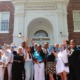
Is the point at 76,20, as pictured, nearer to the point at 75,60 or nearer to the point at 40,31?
the point at 40,31

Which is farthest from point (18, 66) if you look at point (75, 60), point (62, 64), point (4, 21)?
point (4, 21)

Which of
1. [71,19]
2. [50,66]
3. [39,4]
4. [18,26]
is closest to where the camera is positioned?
[50,66]

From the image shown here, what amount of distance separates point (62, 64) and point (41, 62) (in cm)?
90

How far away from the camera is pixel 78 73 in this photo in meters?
8.52

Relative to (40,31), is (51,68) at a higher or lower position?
lower

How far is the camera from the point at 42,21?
58.9ft

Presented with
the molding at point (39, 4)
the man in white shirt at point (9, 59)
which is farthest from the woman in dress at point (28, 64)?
the molding at point (39, 4)

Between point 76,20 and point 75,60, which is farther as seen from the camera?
point 76,20

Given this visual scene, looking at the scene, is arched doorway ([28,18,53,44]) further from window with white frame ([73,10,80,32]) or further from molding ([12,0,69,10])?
window with white frame ([73,10,80,32])

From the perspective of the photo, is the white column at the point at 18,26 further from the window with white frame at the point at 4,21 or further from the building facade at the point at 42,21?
the window with white frame at the point at 4,21

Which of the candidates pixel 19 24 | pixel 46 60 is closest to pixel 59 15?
pixel 19 24

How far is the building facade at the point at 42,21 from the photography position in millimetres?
16688

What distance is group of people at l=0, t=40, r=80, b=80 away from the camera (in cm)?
858

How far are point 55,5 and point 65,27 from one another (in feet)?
6.62
